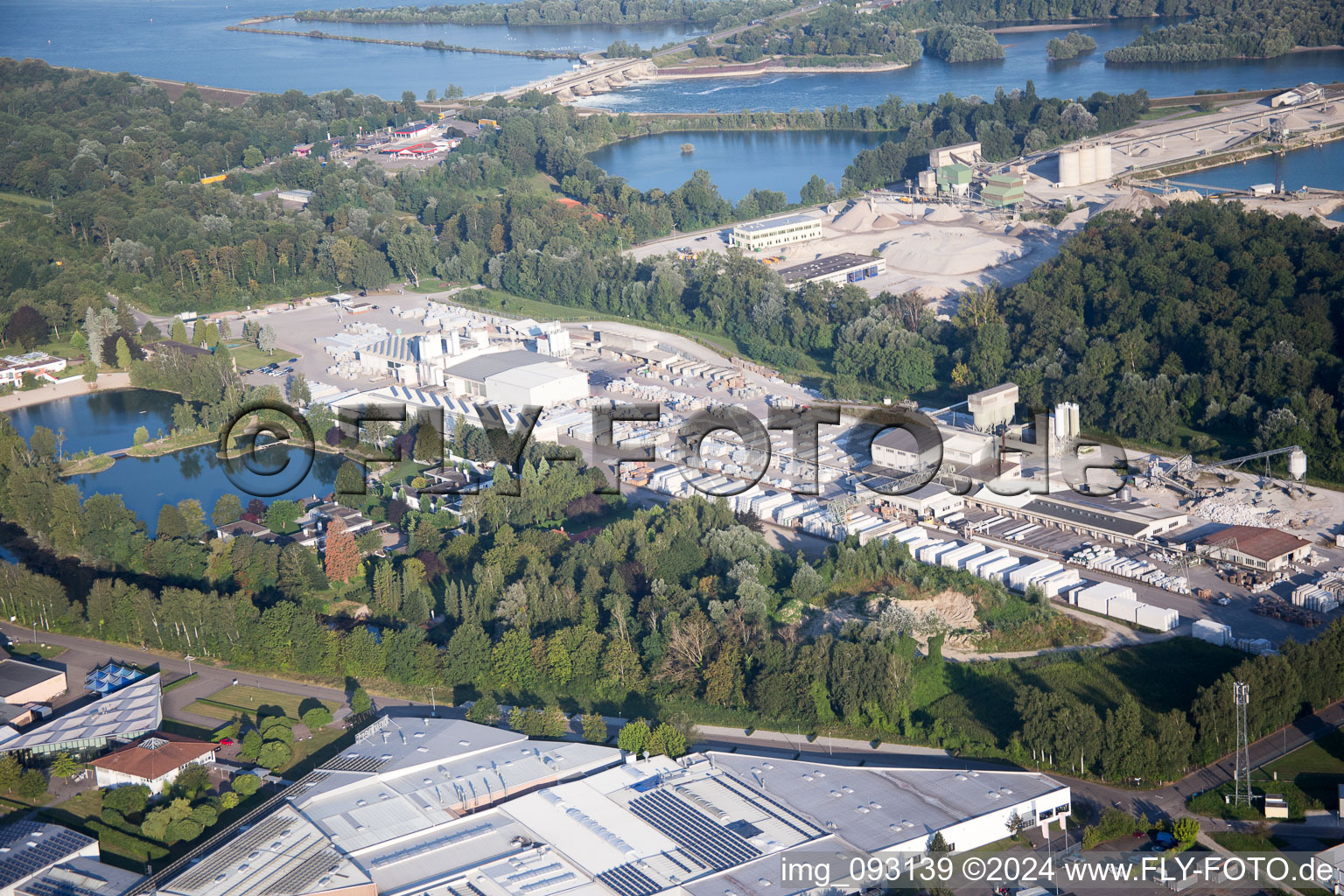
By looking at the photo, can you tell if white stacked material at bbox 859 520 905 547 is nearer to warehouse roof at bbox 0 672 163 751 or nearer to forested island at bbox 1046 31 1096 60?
warehouse roof at bbox 0 672 163 751

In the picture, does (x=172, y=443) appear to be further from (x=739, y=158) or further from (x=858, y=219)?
(x=739, y=158)

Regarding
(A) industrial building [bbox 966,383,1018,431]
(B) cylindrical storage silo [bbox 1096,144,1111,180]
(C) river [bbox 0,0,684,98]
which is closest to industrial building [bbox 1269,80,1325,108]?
(B) cylindrical storage silo [bbox 1096,144,1111,180]

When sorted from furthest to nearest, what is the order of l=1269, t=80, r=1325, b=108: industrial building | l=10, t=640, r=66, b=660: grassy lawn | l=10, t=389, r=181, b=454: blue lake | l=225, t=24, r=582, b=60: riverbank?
l=225, t=24, r=582, b=60: riverbank < l=1269, t=80, r=1325, b=108: industrial building < l=10, t=389, r=181, b=454: blue lake < l=10, t=640, r=66, b=660: grassy lawn

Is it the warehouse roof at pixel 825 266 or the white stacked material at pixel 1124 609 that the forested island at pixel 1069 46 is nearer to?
the warehouse roof at pixel 825 266

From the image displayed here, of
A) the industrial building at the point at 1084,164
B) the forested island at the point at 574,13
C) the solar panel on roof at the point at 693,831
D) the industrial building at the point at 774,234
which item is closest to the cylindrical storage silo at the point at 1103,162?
the industrial building at the point at 1084,164

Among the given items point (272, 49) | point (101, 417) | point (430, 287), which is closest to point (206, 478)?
point (101, 417)

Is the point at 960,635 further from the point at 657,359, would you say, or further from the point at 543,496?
the point at 657,359

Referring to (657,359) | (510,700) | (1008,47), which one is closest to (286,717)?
(510,700)
